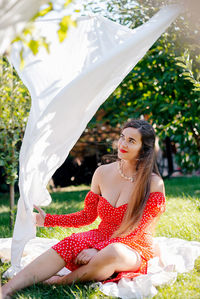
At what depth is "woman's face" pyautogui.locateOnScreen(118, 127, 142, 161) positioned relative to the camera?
2.68 metres

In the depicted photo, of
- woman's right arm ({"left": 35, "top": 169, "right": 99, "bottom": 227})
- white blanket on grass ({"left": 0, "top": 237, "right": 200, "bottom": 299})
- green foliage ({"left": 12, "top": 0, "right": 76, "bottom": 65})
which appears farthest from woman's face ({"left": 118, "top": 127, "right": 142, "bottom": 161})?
green foliage ({"left": 12, "top": 0, "right": 76, "bottom": 65})

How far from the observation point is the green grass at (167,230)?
2.32 meters

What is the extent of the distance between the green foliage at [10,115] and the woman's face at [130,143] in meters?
1.73

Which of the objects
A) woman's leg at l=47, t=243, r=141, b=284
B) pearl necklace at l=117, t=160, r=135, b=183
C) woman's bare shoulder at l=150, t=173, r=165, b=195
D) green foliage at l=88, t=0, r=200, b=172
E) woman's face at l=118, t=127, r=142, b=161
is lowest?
woman's leg at l=47, t=243, r=141, b=284

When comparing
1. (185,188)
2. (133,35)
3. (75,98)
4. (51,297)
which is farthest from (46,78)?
(185,188)

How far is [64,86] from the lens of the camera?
2453 millimetres

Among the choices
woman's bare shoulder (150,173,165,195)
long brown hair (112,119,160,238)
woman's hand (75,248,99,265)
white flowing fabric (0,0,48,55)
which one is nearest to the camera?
white flowing fabric (0,0,48,55)

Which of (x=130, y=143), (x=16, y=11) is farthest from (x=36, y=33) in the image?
(x=130, y=143)

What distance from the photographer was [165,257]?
284 centimetres

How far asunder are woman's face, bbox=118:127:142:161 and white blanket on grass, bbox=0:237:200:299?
76 centimetres

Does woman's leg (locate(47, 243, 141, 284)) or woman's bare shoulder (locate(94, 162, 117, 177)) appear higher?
woman's bare shoulder (locate(94, 162, 117, 177))

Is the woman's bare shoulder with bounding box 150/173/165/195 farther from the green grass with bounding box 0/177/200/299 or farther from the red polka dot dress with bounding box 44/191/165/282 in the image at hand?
the green grass with bounding box 0/177/200/299

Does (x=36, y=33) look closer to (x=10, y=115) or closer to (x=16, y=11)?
(x=16, y=11)

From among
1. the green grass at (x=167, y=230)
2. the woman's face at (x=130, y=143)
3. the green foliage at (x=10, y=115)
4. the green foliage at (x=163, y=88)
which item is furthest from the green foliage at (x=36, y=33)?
the green foliage at (x=163, y=88)
